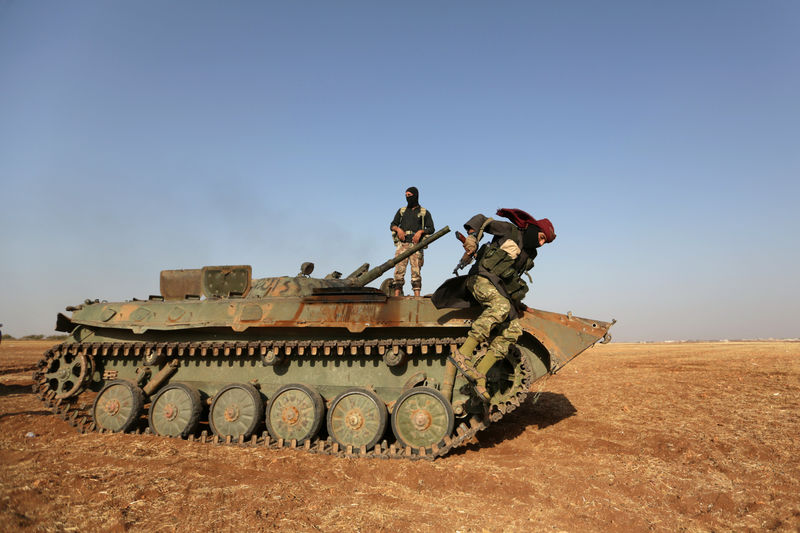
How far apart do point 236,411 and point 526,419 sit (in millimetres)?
6000

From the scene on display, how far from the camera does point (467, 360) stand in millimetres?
7539

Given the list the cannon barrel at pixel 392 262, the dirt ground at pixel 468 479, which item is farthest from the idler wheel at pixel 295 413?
the cannon barrel at pixel 392 262

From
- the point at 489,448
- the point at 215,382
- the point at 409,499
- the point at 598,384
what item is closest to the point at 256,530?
the point at 409,499

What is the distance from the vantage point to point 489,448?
8.30 metres

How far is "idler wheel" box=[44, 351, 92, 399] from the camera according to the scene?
9930 millimetres

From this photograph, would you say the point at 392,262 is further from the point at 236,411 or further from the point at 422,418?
the point at 236,411

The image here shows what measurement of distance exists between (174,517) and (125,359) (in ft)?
20.9

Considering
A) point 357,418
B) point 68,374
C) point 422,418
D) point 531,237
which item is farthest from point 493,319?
point 68,374

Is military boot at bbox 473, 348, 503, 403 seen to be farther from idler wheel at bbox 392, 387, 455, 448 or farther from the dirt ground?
the dirt ground

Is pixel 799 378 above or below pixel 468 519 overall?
above

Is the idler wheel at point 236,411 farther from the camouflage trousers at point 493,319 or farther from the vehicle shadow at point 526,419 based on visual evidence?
the camouflage trousers at point 493,319

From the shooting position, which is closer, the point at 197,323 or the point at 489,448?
the point at 489,448

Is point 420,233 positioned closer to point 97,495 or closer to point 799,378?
point 97,495

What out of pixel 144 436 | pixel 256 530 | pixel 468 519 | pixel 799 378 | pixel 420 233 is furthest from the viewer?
pixel 799 378
